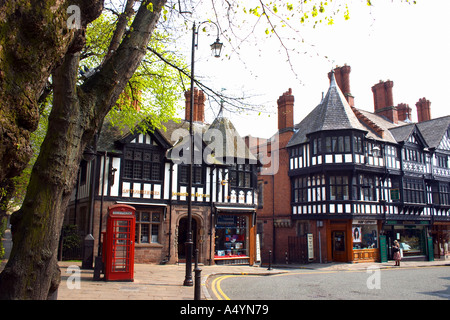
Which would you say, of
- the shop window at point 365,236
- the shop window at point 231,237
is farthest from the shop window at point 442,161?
the shop window at point 231,237

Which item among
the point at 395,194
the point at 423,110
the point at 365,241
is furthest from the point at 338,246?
the point at 423,110

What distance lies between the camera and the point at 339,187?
90.2ft

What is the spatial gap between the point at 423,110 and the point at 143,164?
35.0m

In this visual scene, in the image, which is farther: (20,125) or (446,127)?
(446,127)

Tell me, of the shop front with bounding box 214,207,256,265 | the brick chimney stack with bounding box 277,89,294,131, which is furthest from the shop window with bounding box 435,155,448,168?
the shop front with bounding box 214,207,256,265

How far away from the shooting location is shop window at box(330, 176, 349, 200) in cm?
2730

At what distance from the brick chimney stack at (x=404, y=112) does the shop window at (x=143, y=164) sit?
100ft

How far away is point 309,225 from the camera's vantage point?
29.2 metres

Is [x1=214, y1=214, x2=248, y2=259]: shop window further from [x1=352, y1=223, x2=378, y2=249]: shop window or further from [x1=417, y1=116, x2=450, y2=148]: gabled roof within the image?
[x1=417, y1=116, x2=450, y2=148]: gabled roof

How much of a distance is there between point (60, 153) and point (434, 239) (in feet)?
123

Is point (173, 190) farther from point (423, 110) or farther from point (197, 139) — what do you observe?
point (423, 110)

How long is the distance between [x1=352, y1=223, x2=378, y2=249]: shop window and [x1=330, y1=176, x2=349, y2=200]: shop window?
241 cm
